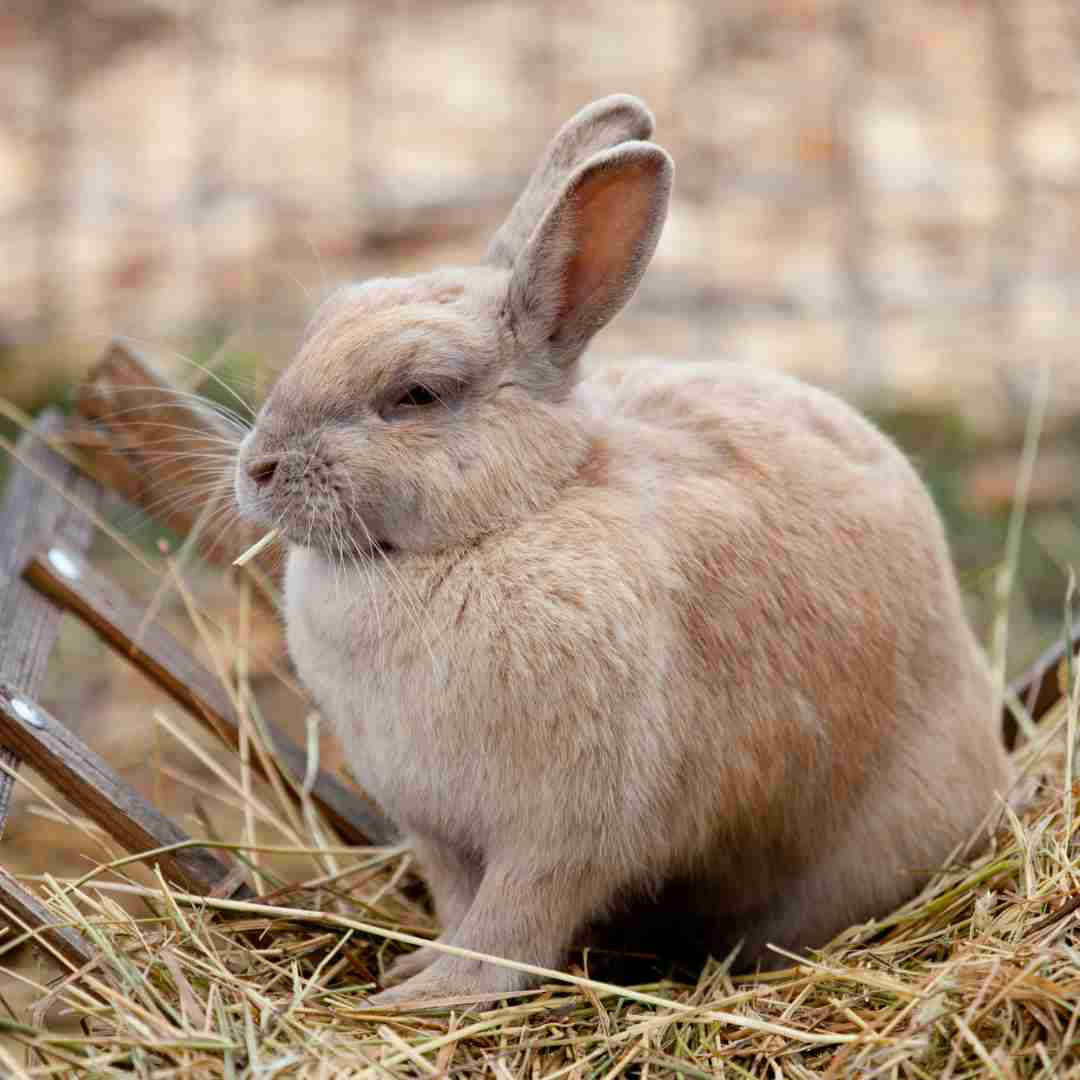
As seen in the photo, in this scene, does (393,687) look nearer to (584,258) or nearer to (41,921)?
(41,921)

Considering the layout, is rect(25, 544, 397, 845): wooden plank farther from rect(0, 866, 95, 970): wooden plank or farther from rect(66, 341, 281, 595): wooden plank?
rect(0, 866, 95, 970): wooden plank

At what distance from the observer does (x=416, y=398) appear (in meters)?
2.58

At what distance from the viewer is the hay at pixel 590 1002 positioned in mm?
2240

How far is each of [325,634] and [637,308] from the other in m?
5.12

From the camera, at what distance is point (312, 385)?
2.55 m

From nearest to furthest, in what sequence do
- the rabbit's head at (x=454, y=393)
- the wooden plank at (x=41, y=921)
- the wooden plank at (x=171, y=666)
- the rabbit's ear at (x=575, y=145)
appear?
the wooden plank at (x=41, y=921), the rabbit's head at (x=454, y=393), the rabbit's ear at (x=575, y=145), the wooden plank at (x=171, y=666)

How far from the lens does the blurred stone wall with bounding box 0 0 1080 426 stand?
762 centimetres

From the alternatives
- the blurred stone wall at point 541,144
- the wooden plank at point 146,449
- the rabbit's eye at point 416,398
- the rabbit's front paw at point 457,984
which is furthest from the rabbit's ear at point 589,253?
the blurred stone wall at point 541,144

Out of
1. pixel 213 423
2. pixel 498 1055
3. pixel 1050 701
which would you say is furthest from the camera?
pixel 1050 701

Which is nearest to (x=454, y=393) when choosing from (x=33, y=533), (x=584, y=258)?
(x=584, y=258)

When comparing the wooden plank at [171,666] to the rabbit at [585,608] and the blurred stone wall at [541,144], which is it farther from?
the blurred stone wall at [541,144]

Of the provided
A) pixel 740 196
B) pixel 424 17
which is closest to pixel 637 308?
pixel 740 196

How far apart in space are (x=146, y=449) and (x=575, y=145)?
3.96ft

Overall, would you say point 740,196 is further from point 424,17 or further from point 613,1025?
point 613,1025
